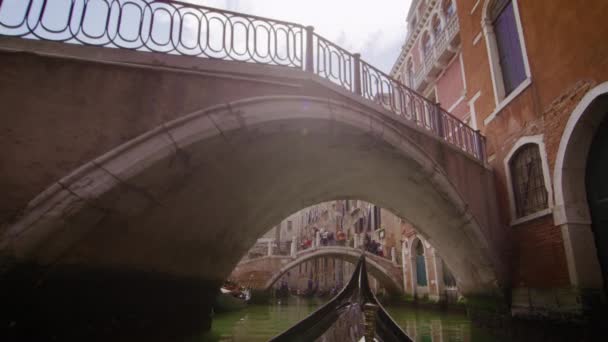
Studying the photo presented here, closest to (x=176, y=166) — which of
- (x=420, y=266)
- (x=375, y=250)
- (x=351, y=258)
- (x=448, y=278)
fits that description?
(x=448, y=278)

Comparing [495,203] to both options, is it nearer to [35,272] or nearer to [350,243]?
[35,272]

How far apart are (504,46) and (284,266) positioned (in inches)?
404

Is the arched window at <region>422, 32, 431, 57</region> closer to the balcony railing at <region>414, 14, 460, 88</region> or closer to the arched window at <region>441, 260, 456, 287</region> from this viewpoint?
the balcony railing at <region>414, 14, 460, 88</region>

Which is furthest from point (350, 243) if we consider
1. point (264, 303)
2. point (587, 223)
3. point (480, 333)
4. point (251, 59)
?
point (251, 59)

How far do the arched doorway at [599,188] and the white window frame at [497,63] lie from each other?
1165 mm

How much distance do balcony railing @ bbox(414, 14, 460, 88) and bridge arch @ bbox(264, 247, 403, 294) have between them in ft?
20.8

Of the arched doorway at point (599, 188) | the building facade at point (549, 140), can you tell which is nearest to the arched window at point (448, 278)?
the building facade at point (549, 140)

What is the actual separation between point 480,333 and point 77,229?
5.24 meters

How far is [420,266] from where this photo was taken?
11.7 meters

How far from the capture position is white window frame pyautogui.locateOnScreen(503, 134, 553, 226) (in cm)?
433

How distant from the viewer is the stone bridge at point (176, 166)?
251 centimetres

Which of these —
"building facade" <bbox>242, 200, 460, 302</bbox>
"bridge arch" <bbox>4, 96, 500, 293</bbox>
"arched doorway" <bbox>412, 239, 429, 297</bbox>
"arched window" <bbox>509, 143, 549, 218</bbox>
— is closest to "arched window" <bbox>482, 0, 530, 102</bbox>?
"arched window" <bbox>509, 143, 549, 218</bbox>

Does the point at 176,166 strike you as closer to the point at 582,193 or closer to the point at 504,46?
the point at 582,193

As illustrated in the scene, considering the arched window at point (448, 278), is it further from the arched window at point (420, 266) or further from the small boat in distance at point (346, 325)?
the small boat in distance at point (346, 325)
